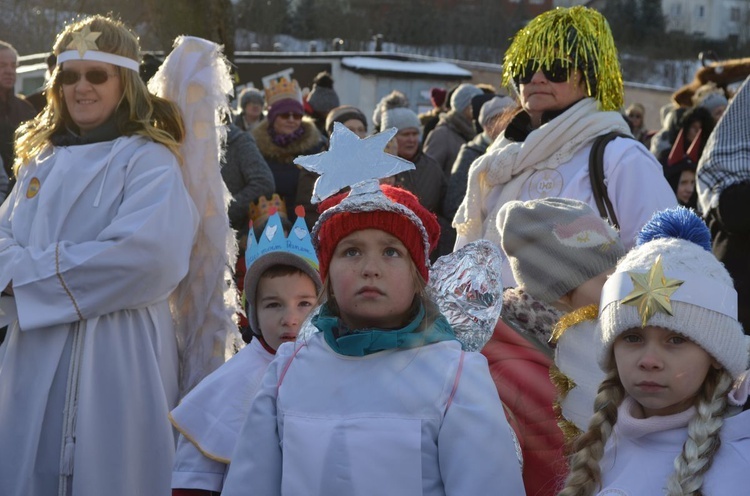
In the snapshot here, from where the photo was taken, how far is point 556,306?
368 cm

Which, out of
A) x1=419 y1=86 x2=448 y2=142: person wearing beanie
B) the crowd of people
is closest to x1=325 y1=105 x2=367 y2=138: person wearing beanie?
x1=419 y1=86 x2=448 y2=142: person wearing beanie

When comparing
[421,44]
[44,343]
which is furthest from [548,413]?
[421,44]

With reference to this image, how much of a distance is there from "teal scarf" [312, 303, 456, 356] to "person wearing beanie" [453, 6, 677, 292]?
1.35 metres

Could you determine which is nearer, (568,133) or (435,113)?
(568,133)

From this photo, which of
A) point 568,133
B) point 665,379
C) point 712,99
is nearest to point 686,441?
point 665,379

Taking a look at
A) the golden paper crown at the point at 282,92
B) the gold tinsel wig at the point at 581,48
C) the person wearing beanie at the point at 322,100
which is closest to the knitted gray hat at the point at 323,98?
the person wearing beanie at the point at 322,100

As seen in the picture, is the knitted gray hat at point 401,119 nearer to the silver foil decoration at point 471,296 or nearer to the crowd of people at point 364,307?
the crowd of people at point 364,307

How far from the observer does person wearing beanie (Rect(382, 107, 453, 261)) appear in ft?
27.3

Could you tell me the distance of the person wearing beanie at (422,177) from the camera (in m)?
8.33

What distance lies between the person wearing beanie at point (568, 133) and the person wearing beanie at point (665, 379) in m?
1.46

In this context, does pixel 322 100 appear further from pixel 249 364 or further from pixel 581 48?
pixel 249 364

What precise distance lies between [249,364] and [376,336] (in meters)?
0.98

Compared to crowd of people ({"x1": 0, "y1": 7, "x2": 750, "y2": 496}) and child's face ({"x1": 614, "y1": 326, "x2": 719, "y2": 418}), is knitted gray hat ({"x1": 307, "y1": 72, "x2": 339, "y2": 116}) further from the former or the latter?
child's face ({"x1": 614, "y1": 326, "x2": 719, "y2": 418})

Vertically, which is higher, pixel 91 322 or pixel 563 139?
pixel 563 139
